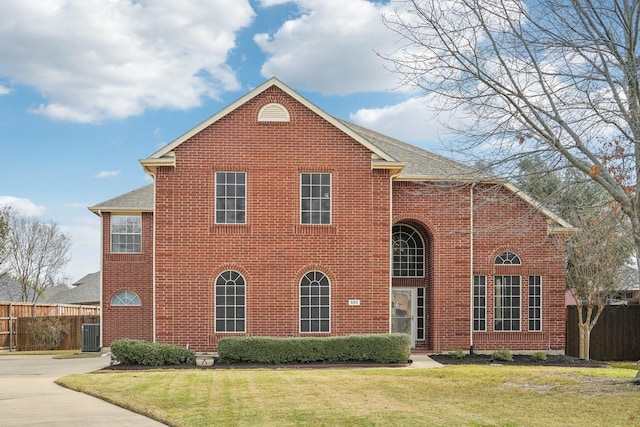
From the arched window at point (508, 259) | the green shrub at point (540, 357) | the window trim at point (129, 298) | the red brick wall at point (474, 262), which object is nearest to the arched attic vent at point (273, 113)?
the red brick wall at point (474, 262)

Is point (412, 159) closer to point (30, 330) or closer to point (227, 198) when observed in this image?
point (227, 198)

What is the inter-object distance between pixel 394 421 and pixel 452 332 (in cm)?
1406

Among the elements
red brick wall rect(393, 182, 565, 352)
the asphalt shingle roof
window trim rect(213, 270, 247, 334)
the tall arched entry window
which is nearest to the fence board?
the asphalt shingle roof

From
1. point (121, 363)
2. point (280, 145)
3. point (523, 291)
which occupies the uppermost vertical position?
point (280, 145)

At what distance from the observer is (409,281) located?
25.9m

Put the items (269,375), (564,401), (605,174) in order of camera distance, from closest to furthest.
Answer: (564,401) → (605,174) → (269,375)

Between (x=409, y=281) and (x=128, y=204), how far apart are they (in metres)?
10.7

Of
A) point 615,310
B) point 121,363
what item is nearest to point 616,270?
point 615,310

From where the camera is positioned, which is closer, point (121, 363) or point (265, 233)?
point (121, 363)

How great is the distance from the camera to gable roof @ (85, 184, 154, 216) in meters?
28.2

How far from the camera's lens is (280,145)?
2305 cm

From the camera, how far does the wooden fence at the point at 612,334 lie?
28391 millimetres

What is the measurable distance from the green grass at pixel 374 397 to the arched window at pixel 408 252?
7.42m

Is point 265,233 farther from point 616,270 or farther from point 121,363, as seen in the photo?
point 616,270
